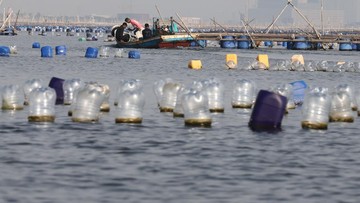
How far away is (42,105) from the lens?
113 feet

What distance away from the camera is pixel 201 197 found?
72.1 feet

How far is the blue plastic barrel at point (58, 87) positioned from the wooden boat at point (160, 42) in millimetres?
78203

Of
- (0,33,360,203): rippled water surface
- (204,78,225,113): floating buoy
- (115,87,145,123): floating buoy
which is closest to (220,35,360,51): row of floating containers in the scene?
(204,78,225,113): floating buoy

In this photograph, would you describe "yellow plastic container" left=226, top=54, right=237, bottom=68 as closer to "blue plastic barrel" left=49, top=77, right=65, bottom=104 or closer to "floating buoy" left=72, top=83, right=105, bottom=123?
"blue plastic barrel" left=49, top=77, right=65, bottom=104

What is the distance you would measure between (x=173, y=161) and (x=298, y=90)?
1756 cm

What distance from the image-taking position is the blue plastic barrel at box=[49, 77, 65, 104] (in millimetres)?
40656

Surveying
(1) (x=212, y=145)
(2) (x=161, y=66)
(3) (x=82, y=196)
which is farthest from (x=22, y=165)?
(2) (x=161, y=66)

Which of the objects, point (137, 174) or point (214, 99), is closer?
point (137, 174)

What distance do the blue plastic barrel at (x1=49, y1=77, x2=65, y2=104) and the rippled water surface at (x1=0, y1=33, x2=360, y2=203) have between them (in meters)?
1.45

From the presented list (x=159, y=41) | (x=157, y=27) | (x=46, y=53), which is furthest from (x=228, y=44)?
(x=46, y=53)

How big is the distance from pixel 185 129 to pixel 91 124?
3.03 meters

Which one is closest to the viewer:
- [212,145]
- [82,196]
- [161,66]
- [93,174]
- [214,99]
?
[82,196]

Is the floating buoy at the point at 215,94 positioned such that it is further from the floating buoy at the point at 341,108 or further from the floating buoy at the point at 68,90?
the floating buoy at the point at 68,90

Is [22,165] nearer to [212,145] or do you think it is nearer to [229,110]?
[212,145]
